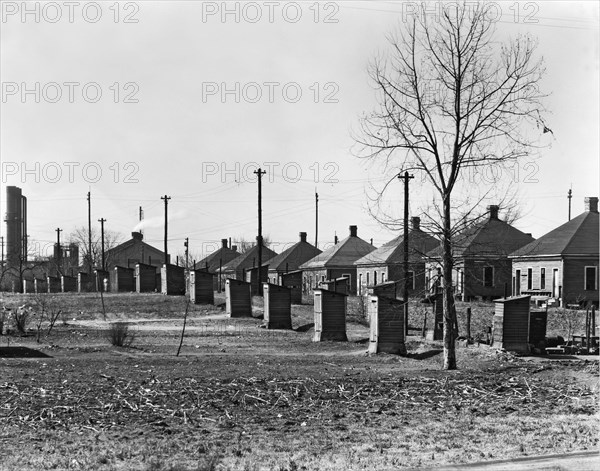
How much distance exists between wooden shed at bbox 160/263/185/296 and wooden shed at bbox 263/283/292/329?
17.2m

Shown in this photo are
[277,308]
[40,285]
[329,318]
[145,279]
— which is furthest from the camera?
[40,285]

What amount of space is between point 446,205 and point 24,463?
12394 millimetres

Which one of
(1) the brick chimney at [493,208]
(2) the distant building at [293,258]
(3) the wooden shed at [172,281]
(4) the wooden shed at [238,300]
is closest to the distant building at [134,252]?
(2) the distant building at [293,258]

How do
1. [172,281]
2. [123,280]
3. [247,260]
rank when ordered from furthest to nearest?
1. [247,260]
2. [123,280]
3. [172,281]

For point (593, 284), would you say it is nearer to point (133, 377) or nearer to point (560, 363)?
point (560, 363)

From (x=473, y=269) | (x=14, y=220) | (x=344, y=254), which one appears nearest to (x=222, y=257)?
(x=14, y=220)

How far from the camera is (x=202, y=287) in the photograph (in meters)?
43.5

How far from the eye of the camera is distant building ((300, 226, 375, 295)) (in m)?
68.6

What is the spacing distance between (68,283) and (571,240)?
42230 millimetres

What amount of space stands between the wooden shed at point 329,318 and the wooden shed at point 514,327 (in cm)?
754

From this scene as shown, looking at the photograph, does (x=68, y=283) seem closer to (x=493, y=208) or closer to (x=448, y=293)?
(x=493, y=208)

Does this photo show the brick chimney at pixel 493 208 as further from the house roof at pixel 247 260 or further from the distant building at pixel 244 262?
the house roof at pixel 247 260

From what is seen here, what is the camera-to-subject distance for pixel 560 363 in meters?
19.7

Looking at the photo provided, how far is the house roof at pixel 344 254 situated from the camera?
226 ft
